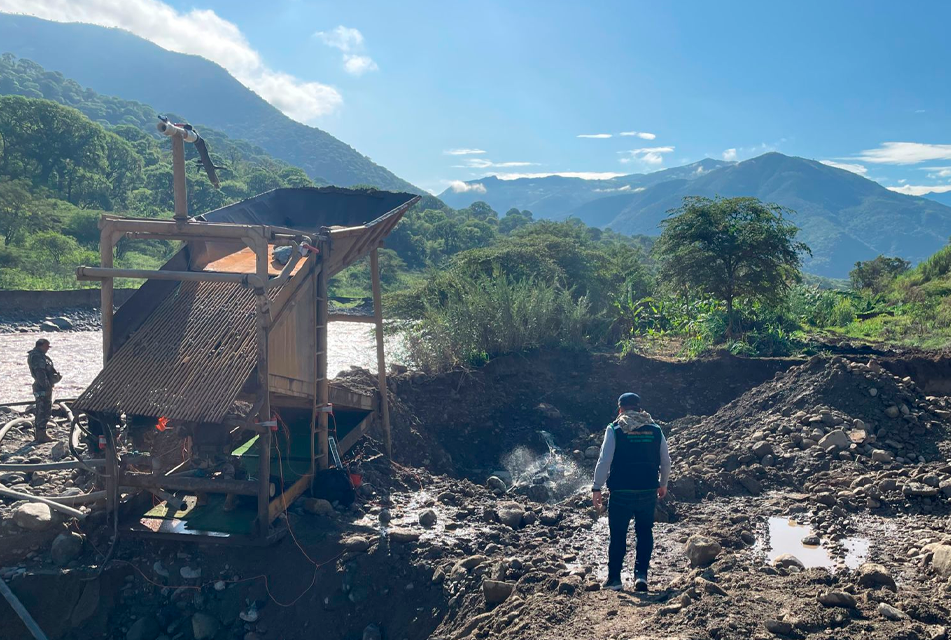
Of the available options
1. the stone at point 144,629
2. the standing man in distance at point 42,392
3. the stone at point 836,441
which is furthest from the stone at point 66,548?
the stone at point 836,441

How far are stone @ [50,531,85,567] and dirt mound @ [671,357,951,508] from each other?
5814 millimetres

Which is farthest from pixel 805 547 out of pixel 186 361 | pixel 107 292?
pixel 107 292

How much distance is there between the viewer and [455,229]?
5484 cm

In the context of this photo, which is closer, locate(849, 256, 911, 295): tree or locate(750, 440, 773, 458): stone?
locate(750, 440, 773, 458): stone

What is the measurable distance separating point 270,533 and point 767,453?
5.94 m

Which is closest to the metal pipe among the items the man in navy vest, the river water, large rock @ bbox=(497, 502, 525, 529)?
the man in navy vest

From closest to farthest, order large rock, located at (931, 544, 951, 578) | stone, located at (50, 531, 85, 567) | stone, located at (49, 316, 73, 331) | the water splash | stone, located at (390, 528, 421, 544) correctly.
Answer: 1. large rock, located at (931, 544, 951, 578)
2. stone, located at (50, 531, 85, 567)
3. stone, located at (390, 528, 421, 544)
4. the water splash
5. stone, located at (49, 316, 73, 331)

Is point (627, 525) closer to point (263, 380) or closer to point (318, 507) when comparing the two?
point (318, 507)

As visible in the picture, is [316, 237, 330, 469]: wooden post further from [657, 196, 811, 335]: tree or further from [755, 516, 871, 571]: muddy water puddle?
[657, 196, 811, 335]: tree

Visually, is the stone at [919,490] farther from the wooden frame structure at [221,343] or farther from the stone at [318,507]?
the wooden frame structure at [221,343]

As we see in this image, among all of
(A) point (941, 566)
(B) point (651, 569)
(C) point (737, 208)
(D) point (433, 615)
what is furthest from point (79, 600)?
(C) point (737, 208)

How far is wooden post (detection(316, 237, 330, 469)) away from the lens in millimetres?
6109

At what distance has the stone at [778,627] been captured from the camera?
12.2 feet

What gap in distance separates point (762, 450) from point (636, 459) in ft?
13.2
